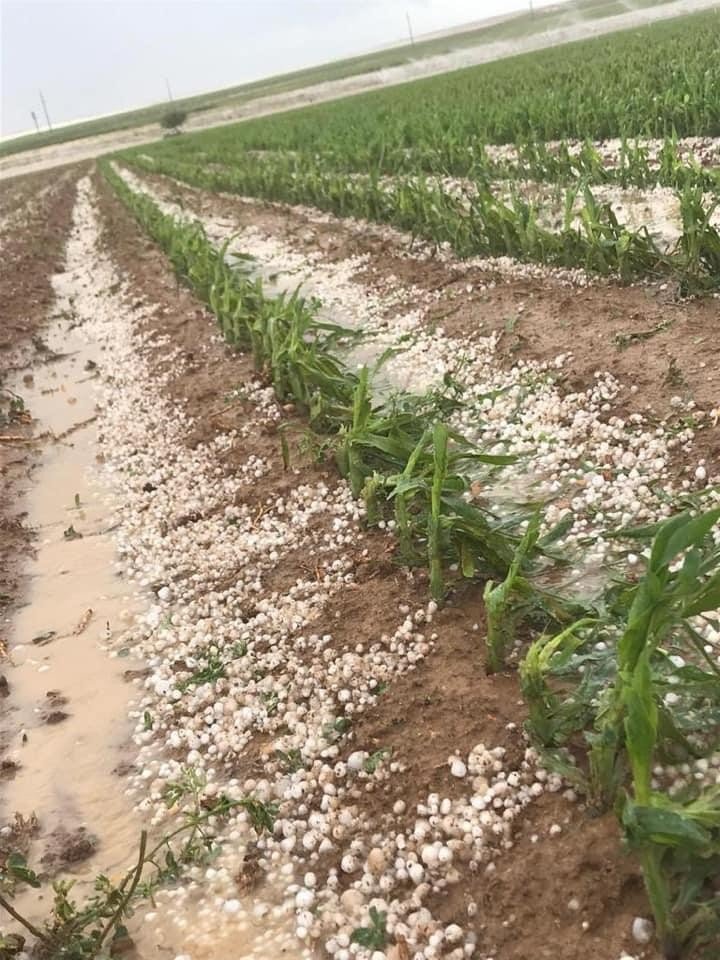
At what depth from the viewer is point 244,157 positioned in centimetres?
2280

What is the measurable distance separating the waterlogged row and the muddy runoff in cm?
426

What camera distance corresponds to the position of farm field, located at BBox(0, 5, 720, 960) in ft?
7.73

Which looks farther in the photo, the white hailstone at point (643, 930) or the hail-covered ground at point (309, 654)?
the hail-covered ground at point (309, 654)

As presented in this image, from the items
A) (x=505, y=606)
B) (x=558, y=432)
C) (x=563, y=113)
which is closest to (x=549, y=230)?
(x=558, y=432)

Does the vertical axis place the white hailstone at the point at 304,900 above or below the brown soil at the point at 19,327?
below

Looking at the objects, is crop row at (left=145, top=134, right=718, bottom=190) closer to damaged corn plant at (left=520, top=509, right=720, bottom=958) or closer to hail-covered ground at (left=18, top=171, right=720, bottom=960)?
hail-covered ground at (left=18, top=171, right=720, bottom=960)

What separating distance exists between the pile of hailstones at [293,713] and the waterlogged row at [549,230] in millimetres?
3342

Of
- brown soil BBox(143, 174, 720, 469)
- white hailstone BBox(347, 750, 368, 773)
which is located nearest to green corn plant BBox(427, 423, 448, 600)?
Result: white hailstone BBox(347, 750, 368, 773)

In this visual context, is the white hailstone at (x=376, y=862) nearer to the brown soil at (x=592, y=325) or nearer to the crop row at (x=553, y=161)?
the brown soil at (x=592, y=325)

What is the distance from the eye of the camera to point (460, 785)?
268 centimetres

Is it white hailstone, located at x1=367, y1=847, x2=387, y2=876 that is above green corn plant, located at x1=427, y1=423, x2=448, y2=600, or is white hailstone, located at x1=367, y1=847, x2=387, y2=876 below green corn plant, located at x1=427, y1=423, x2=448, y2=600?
below

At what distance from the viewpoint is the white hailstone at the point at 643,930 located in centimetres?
207

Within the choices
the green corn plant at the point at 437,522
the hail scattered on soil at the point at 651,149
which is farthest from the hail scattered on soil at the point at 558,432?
the hail scattered on soil at the point at 651,149

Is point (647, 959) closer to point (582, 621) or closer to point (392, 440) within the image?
point (582, 621)
